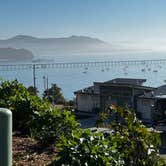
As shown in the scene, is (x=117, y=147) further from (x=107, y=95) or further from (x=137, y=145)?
(x=107, y=95)

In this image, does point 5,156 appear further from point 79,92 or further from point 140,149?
point 79,92

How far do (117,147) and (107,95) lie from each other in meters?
34.3

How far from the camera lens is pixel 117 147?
321cm

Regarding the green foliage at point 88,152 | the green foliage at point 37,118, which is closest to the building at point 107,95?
the green foliage at point 37,118

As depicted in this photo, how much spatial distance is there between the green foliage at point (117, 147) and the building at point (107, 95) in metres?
29.6

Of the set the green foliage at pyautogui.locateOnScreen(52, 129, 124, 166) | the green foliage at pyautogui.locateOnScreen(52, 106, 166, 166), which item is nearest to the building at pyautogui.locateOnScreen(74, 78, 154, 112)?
the green foliage at pyautogui.locateOnScreen(52, 106, 166, 166)

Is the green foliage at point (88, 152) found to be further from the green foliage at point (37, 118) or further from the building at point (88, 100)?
the building at point (88, 100)

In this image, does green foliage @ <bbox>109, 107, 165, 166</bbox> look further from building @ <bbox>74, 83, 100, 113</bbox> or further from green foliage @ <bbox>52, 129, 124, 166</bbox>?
building @ <bbox>74, 83, 100, 113</bbox>

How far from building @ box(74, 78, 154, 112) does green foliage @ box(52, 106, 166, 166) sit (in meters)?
29.6

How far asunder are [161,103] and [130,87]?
14267 millimetres

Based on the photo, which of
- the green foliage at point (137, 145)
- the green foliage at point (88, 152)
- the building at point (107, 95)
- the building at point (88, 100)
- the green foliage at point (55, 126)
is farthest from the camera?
the building at point (88, 100)

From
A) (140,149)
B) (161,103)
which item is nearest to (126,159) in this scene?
(140,149)

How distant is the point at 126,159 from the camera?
3.19m

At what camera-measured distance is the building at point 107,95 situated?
3594 centimetres
